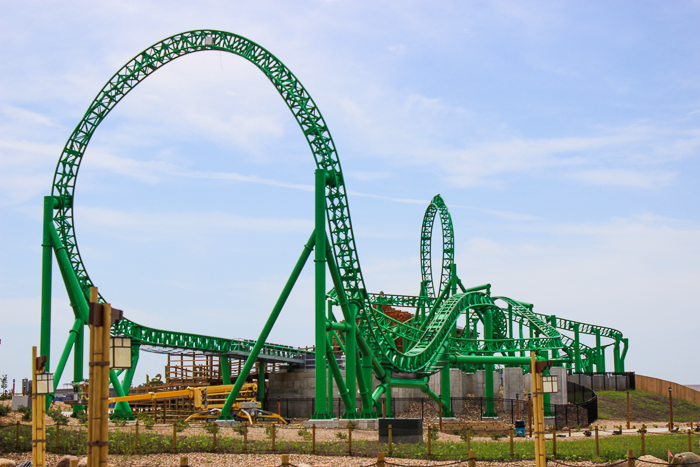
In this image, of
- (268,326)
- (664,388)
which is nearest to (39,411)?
(268,326)

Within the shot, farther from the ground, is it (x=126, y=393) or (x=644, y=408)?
(x=126, y=393)

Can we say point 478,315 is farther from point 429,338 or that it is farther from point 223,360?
point 223,360

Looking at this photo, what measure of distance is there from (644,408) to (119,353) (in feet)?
143

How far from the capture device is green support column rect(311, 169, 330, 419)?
90.2 feet

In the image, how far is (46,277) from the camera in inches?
1217

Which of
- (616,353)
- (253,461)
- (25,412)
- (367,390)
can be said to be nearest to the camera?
(253,461)

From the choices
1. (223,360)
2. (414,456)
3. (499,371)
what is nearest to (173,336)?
(223,360)

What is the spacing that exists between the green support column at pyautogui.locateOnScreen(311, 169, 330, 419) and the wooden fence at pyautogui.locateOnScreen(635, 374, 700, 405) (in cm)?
3316

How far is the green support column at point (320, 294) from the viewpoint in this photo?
90.2 ft

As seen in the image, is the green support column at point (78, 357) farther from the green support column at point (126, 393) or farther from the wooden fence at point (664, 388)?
the wooden fence at point (664, 388)

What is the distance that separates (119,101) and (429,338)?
19017 millimetres

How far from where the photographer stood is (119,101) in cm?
3250

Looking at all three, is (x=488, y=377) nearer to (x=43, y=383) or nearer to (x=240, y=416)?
(x=240, y=416)

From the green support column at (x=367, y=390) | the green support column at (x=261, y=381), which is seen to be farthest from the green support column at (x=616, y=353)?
the green support column at (x=367, y=390)
